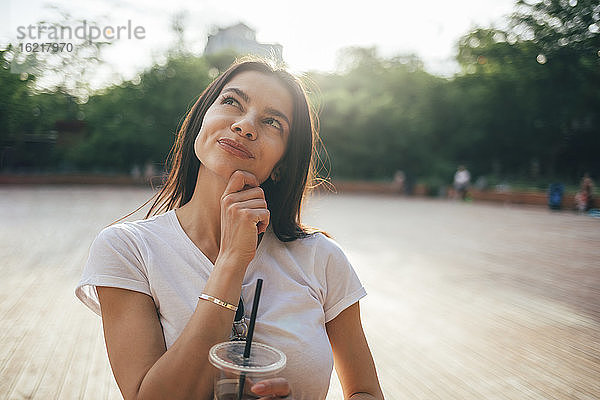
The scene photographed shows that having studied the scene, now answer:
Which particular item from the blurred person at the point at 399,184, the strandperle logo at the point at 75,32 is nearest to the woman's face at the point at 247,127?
the strandperle logo at the point at 75,32

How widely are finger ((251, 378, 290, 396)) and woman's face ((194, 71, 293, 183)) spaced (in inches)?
25.0

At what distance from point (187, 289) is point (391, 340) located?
2.83 meters

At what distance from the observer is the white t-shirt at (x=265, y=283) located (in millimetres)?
1342

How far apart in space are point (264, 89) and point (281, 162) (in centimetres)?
25

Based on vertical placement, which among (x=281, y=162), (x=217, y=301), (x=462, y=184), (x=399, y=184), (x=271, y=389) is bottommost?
(x=399, y=184)

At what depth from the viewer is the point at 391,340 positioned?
388cm

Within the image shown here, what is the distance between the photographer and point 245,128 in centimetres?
143

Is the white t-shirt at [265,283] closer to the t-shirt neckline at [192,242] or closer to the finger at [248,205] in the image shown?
the t-shirt neckline at [192,242]

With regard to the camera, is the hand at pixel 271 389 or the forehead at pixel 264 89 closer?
the hand at pixel 271 389

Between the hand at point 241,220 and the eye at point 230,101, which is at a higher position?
the eye at point 230,101

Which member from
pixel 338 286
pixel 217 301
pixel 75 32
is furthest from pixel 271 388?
pixel 75 32

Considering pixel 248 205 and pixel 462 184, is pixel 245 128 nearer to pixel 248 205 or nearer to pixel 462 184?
pixel 248 205

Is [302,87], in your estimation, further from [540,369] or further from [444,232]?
[444,232]

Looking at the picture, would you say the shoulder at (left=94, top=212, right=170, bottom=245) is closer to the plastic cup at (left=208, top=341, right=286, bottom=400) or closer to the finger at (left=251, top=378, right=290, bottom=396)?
the plastic cup at (left=208, top=341, right=286, bottom=400)
